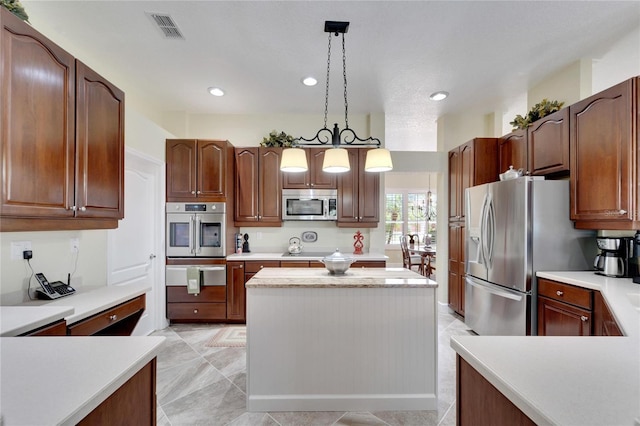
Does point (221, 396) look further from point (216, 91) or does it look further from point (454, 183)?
point (454, 183)

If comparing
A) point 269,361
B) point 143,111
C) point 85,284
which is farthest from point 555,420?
point 143,111

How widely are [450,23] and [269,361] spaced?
2965 millimetres

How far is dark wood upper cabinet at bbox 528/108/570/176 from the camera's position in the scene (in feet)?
9.04

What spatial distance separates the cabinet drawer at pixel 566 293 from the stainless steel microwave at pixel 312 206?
2.46 metres

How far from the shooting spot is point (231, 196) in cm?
407

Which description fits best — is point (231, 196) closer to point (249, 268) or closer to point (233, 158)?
point (233, 158)

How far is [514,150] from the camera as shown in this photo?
3518mm

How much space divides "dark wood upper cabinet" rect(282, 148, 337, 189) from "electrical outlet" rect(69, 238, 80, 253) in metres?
2.37

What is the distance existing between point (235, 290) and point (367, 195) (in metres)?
2.20

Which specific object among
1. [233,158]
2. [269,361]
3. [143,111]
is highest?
[143,111]

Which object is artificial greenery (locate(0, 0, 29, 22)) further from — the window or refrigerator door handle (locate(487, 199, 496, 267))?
the window

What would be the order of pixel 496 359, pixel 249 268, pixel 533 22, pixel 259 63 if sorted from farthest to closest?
pixel 249 268 → pixel 259 63 → pixel 533 22 → pixel 496 359

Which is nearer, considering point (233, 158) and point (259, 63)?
point (259, 63)

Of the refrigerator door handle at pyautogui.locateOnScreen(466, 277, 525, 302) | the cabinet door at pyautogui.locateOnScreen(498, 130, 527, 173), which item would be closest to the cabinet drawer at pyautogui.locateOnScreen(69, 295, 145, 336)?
the refrigerator door handle at pyautogui.locateOnScreen(466, 277, 525, 302)
